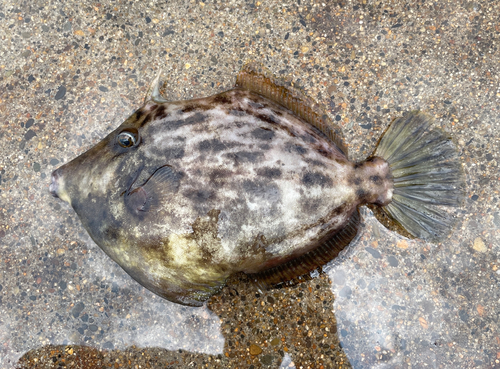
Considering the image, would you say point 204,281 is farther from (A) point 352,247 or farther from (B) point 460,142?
(B) point 460,142

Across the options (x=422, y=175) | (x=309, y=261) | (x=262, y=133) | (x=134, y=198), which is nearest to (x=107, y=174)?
(x=134, y=198)

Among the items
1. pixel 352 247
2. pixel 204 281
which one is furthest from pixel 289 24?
pixel 204 281

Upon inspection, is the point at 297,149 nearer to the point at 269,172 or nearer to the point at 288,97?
the point at 269,172

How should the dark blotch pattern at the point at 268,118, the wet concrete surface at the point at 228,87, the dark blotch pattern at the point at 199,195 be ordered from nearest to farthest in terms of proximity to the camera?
the dark blotch pattern at the point at 199,195
the dark blotch pattern at the point at 268,118
the wet concrete surface at the point at 228,87

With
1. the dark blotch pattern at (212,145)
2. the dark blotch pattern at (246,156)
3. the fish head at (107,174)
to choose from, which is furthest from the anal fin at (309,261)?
the fish head at (107,174)

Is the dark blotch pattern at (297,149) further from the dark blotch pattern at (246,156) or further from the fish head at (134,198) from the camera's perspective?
the fish head at (134,198)

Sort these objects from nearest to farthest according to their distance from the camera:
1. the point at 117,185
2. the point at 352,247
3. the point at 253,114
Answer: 1. the point at 117,185
2. the point at 253,114
3. the point at 352,247

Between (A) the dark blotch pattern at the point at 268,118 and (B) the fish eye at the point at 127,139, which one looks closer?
(B) the fish eye at the point at 127,139
